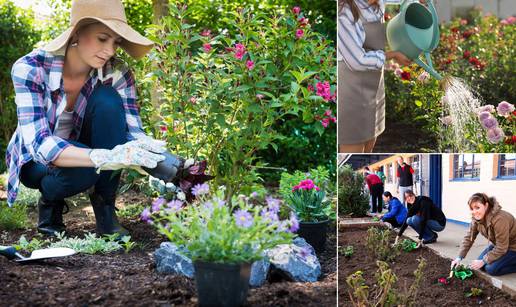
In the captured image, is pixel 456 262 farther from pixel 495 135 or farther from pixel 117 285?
pixel 117 285

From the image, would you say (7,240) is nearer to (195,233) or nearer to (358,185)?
(195,233)

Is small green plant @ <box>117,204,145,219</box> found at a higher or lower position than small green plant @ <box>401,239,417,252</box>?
lower

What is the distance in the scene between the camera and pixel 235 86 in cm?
272

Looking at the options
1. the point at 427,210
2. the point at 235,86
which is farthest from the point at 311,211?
the point at 427,210

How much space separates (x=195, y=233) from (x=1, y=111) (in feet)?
14.7

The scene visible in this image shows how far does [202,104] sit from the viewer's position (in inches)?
110

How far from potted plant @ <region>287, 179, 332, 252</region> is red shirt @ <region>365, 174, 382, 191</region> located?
74 centimetres

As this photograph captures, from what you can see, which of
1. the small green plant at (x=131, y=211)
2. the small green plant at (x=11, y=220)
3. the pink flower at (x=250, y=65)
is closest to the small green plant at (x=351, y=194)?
the pink flower at (x=250, y=65)

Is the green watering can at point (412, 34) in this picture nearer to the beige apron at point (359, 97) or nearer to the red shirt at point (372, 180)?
the beige apron at point (359, 97)

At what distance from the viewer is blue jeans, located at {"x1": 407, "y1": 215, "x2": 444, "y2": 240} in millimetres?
1912

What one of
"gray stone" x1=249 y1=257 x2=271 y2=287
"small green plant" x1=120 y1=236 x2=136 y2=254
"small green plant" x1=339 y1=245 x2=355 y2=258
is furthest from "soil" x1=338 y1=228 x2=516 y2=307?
"small green plant" x1=120 y1=236 x2=136 y2=254

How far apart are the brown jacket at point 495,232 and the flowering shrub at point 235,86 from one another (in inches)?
38.6

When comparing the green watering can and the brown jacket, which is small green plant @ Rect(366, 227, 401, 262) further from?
the green watering can

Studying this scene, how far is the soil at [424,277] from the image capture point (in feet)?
6.32
